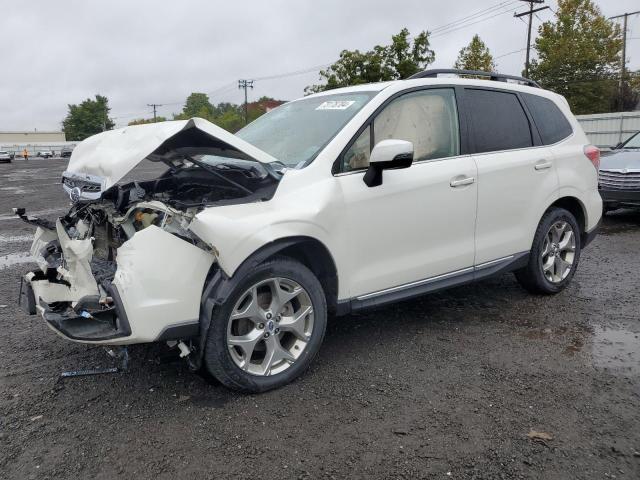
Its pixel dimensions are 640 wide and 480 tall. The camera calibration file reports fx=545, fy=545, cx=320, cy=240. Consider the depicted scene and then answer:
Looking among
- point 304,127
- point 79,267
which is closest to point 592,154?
point 304,127

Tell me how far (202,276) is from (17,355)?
6.05ft

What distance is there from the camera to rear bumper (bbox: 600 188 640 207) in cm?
848

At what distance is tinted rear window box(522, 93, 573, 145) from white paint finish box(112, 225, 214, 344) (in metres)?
3.33

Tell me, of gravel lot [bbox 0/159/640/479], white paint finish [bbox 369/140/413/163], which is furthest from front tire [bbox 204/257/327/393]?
white paint finish [bbox 369/140/413/163]

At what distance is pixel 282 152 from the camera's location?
12.3ft

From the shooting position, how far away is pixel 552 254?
488 centimetres

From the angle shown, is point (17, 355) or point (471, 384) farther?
point (17, 355)

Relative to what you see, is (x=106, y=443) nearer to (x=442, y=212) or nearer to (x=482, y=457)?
(x=482, y=457)

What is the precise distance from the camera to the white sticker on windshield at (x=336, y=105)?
12.6 ft

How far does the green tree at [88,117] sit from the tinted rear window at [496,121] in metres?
121

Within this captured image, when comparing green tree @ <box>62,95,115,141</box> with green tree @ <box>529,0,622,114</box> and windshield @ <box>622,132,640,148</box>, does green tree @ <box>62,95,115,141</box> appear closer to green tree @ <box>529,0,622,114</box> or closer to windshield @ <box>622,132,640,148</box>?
green tree @ <box>529,0,622,114</box>

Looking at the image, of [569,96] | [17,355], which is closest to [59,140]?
[569,96]

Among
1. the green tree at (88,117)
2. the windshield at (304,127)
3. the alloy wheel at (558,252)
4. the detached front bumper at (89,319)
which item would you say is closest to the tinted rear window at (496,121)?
the alloy wheel at (558,252)

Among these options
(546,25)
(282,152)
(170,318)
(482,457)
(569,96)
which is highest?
(546,25)
